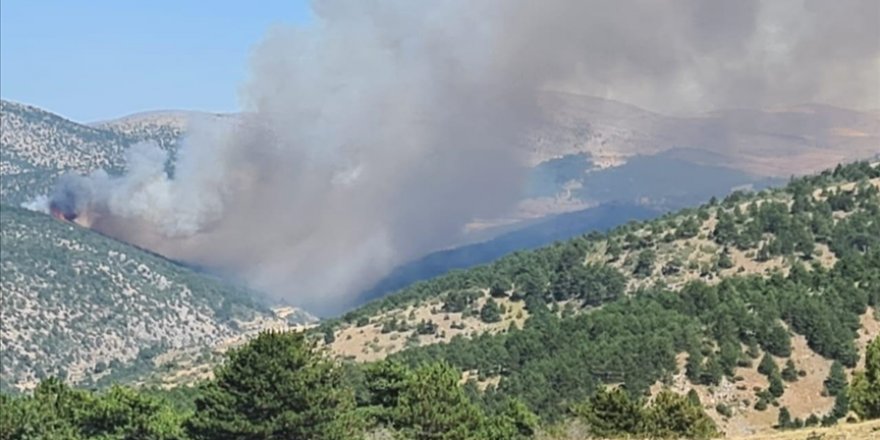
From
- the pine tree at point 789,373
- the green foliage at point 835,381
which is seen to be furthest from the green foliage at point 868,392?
the pine tree at point 789,373

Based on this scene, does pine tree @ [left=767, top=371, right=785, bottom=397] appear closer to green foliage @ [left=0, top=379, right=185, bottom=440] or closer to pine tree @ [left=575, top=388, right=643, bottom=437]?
pine tree @ [left=575, top=388, right=643, bottom=437]

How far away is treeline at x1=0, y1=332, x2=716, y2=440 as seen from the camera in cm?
5688

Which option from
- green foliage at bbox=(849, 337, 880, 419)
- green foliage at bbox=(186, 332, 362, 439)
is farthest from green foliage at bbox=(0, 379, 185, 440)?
green foliage at bbox=(849, 337, 880, 419)

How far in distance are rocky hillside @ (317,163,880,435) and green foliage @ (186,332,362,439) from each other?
2721 centimetres

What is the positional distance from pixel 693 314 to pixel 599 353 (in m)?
18.1

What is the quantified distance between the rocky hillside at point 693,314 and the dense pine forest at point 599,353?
29 cm

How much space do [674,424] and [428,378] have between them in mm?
13375

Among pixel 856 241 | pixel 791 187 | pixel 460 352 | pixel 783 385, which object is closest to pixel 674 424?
pixel 783 385

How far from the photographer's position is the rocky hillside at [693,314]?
99000mm

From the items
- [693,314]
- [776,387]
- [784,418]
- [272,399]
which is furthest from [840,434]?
[693,314]

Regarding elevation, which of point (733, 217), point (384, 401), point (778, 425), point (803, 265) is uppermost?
point (733, 217)

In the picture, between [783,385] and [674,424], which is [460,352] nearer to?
[783,385]

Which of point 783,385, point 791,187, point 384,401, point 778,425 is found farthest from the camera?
point 791,187

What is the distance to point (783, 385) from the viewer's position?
321 ft
